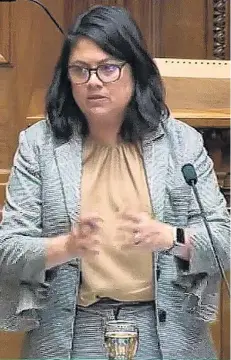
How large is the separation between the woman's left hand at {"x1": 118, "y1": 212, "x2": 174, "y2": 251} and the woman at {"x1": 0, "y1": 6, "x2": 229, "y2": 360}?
3 centimetres

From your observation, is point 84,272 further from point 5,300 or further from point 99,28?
point 99,28

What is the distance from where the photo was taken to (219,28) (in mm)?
1949

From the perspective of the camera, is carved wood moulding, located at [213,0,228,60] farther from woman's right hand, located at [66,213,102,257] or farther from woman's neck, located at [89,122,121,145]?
woman's right hand, located at [66,213,102,257]

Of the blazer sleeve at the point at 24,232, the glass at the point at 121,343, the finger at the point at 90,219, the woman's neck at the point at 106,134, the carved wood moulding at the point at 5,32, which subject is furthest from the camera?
the carved wood moulding at the point at 5,32

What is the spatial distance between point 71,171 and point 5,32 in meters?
0.55

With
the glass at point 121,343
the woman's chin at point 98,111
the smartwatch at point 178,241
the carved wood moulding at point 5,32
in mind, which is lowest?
the glass at point 121,343

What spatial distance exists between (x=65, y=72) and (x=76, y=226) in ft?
0.91

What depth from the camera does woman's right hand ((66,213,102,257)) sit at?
4.14 ft

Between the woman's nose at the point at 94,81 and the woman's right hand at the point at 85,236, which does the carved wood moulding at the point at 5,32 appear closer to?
the woman's nose at the point at 94,81

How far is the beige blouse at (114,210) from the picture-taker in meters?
1.40

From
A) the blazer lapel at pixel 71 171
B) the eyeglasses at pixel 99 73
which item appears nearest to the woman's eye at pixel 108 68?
the eyeglasses at pixel 99 73

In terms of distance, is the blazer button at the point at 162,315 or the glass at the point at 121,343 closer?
the glass at the point at 121,343

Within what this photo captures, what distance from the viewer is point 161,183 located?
1.43 m

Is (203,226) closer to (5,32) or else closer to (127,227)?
(127,227)
